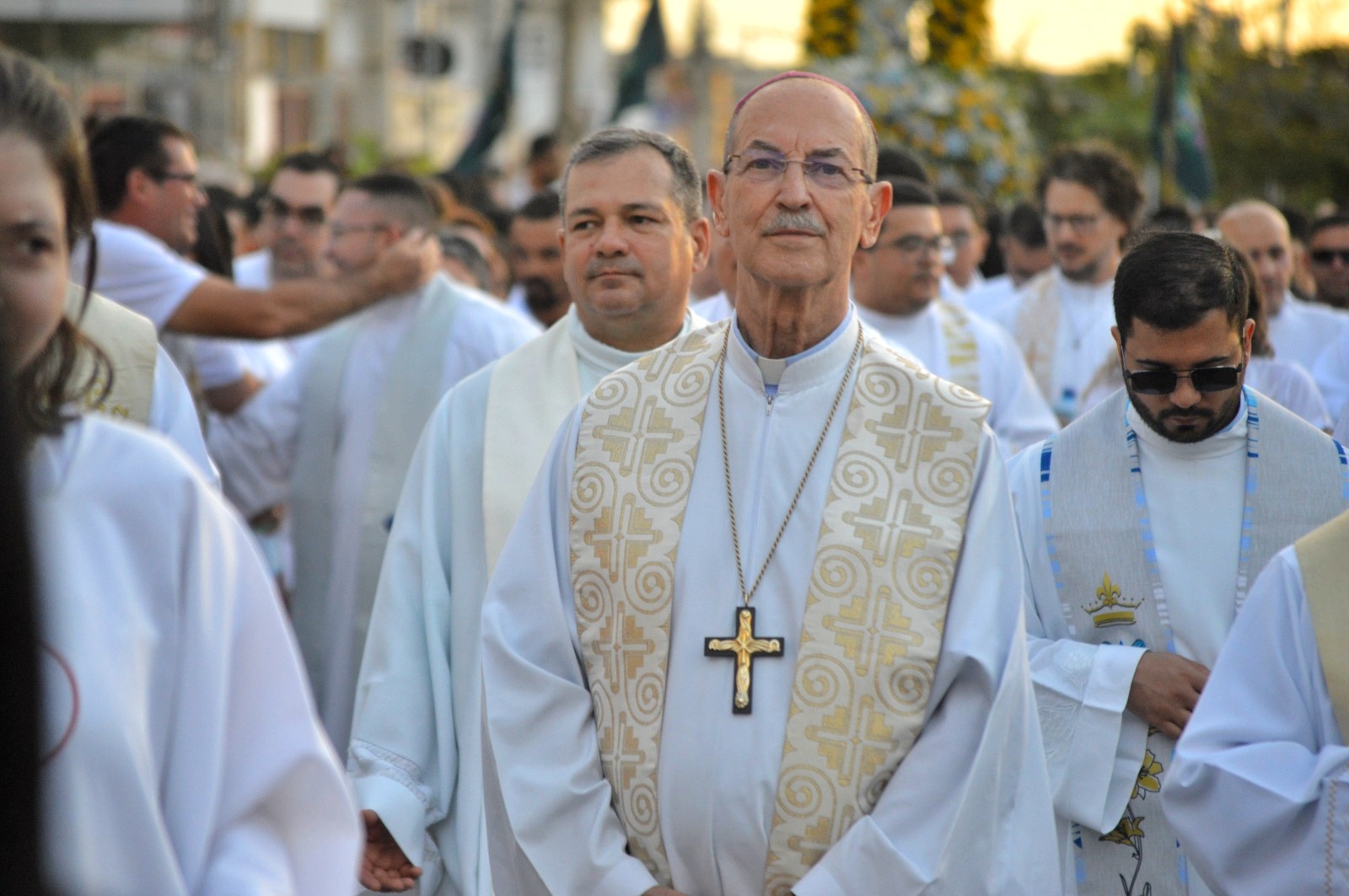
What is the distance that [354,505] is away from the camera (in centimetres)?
625

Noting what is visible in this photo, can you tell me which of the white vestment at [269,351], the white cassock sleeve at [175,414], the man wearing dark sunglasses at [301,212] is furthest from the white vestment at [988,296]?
the white cassock sleeve at [175,414]

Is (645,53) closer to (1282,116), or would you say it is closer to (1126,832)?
(1282,116)

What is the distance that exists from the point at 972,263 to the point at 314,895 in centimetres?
944

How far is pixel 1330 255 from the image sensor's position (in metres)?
9.65

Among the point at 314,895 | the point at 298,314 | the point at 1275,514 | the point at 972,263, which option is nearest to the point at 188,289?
the point at 298,314

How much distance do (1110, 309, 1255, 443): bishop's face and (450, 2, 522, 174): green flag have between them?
550 inches

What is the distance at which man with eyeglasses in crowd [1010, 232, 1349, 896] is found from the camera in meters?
3.84

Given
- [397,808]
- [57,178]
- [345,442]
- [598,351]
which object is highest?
[57,178]

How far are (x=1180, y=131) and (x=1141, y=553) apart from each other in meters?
14.1

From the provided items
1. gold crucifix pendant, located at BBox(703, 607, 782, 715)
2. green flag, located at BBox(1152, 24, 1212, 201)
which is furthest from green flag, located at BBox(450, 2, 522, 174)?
gold crucifix pendant, located at BBox(703, 607, 782, 715)

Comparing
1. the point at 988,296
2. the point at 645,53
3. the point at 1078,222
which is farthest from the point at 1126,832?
the point at 645,53

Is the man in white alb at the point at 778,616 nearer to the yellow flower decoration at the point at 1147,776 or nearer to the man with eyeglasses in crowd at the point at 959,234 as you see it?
the yellow flower decoration at the point at 1147,776

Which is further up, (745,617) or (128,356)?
(128,356)

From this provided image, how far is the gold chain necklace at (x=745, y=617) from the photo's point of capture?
321cm
